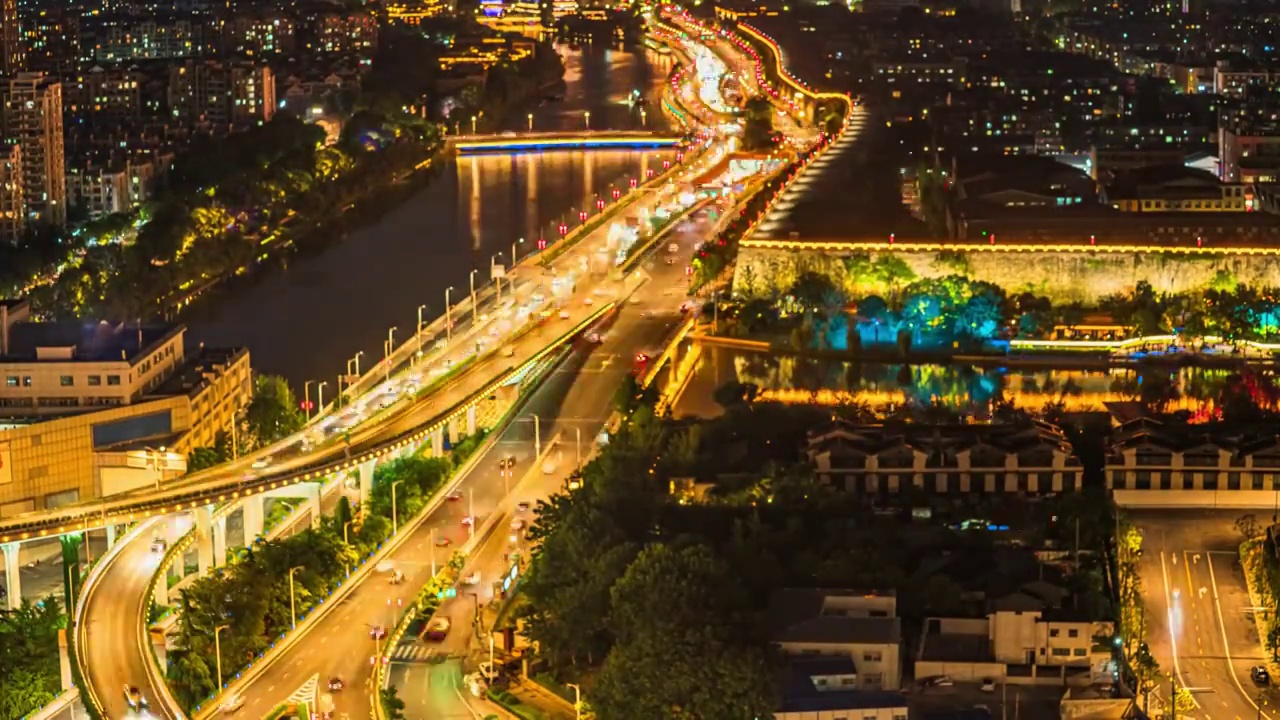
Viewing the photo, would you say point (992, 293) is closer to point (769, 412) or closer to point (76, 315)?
point (769, 412)

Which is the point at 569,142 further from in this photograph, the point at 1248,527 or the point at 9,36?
the point at 1248,527

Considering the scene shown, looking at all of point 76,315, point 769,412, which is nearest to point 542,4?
point 76,315

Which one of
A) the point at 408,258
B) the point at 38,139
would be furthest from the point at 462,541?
the point at 38,139

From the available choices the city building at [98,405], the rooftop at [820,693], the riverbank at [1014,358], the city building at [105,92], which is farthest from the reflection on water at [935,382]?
the city building at [105,92]

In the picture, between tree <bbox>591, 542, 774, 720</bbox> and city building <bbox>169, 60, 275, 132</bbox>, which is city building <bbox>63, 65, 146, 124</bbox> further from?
tree <bbox>591, 542, 774, 720</bbox>

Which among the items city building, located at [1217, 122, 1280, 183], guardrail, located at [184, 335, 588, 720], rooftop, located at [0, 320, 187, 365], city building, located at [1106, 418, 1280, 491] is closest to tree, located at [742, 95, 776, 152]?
city building, located at [1217, 122, 1280, 183]

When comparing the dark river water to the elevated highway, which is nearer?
the dark river water
